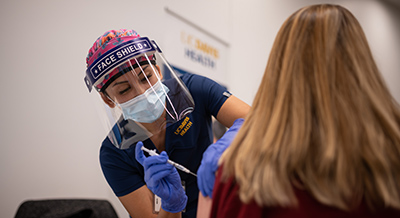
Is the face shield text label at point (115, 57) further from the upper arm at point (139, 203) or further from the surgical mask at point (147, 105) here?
the upper arm at point (139, 203)

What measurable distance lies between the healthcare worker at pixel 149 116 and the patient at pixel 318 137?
1.75 feet

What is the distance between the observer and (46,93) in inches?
76.7

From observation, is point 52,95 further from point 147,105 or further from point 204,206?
point 204,206

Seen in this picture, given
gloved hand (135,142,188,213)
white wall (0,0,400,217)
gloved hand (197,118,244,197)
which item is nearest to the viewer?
gloved hand (197,118,244,197)

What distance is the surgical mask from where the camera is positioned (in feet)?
4.15

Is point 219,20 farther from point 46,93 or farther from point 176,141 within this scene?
point 176,141

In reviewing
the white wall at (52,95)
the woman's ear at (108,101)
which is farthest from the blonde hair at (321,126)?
the white wall at (52,95)

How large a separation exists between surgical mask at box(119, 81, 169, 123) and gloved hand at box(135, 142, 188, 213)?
13 centimetres

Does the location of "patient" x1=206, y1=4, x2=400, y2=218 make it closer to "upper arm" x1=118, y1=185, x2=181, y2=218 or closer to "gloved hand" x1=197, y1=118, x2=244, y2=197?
"gloved hand" x1=197, y1=118, x2=244, y2=197

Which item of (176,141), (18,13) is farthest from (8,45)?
(176,141)

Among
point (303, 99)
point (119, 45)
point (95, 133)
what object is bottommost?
point (95, 133)

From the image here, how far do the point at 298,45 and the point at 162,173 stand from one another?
2.04 feet

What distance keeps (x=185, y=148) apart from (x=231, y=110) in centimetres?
24

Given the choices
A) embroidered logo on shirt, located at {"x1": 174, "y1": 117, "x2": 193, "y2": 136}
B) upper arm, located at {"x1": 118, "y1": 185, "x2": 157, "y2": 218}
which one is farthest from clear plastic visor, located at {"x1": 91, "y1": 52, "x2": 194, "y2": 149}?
upper arm, located at {"x1": 118, "y1": 185, "x2": 157, "y2": 218}
